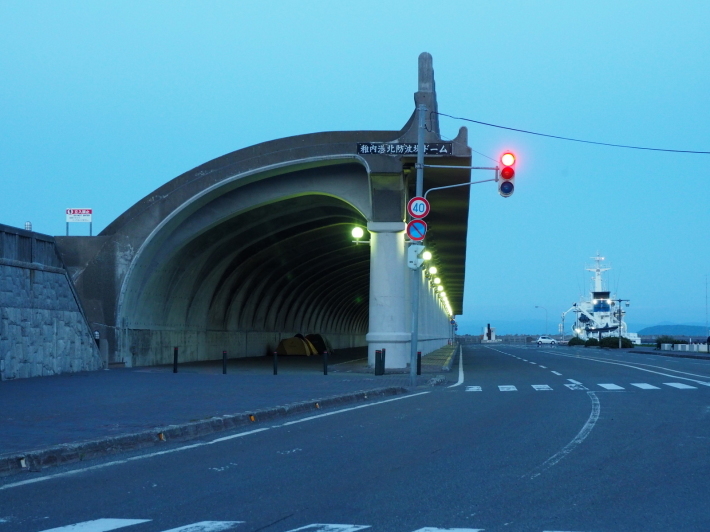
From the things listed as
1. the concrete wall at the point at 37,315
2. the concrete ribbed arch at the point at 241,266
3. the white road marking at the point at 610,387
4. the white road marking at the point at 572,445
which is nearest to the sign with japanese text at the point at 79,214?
the concrete ribbed arch at the point at 241,266

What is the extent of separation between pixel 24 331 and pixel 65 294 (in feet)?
12.0

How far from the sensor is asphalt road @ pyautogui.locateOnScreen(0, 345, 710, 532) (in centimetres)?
720

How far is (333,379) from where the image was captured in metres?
26.0

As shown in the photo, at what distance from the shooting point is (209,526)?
6.99 m

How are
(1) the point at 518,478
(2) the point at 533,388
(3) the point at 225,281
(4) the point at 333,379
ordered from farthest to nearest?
(3) the point at 225,281, (4) the point at 333,379, (2) the point at 533,388, (1) the point at 518,478

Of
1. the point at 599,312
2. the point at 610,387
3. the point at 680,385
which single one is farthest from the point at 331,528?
the point at 599,312

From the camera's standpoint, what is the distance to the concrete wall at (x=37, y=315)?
24.3 m

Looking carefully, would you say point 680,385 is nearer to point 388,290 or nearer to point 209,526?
point 388,290

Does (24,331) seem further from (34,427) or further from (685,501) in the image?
(685,501)

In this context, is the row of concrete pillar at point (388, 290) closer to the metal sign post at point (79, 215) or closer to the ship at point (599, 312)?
the metal sign post at point (79, 215)

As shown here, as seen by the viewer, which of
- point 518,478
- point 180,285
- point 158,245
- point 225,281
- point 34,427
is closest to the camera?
point 518,478

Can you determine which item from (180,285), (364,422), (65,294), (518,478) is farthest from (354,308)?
(518,478)

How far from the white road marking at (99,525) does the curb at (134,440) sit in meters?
2.88

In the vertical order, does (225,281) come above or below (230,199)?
below
